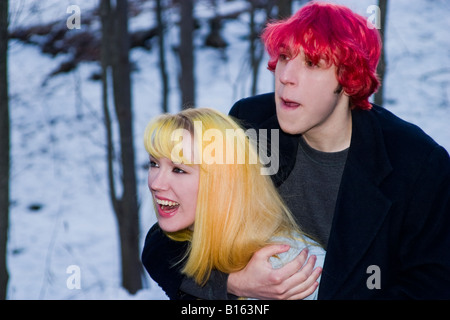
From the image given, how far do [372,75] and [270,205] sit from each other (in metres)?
0.79

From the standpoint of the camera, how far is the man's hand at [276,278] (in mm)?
2705

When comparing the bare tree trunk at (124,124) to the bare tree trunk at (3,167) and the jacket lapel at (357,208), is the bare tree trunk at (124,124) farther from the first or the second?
the jacket lapel at (357,208)

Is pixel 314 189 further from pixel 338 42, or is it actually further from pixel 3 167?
pixel 3 167

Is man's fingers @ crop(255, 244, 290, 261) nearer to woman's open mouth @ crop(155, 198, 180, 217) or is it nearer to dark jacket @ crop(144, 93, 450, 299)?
dark jacket @ crop(144, 93, 450, 299)

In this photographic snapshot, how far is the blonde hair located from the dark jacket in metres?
0.33

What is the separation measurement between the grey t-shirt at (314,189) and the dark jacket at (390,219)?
0.11m

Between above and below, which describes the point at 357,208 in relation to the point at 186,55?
below

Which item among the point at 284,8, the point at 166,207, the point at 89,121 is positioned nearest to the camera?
the point at 166,207

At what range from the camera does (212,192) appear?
107 inches

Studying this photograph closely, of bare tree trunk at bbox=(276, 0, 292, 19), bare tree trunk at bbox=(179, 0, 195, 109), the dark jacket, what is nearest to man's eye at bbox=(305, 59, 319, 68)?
the dark jacket

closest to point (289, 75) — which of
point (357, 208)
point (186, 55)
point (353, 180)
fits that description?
point (353, 180)

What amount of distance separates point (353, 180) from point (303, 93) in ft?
1.55
